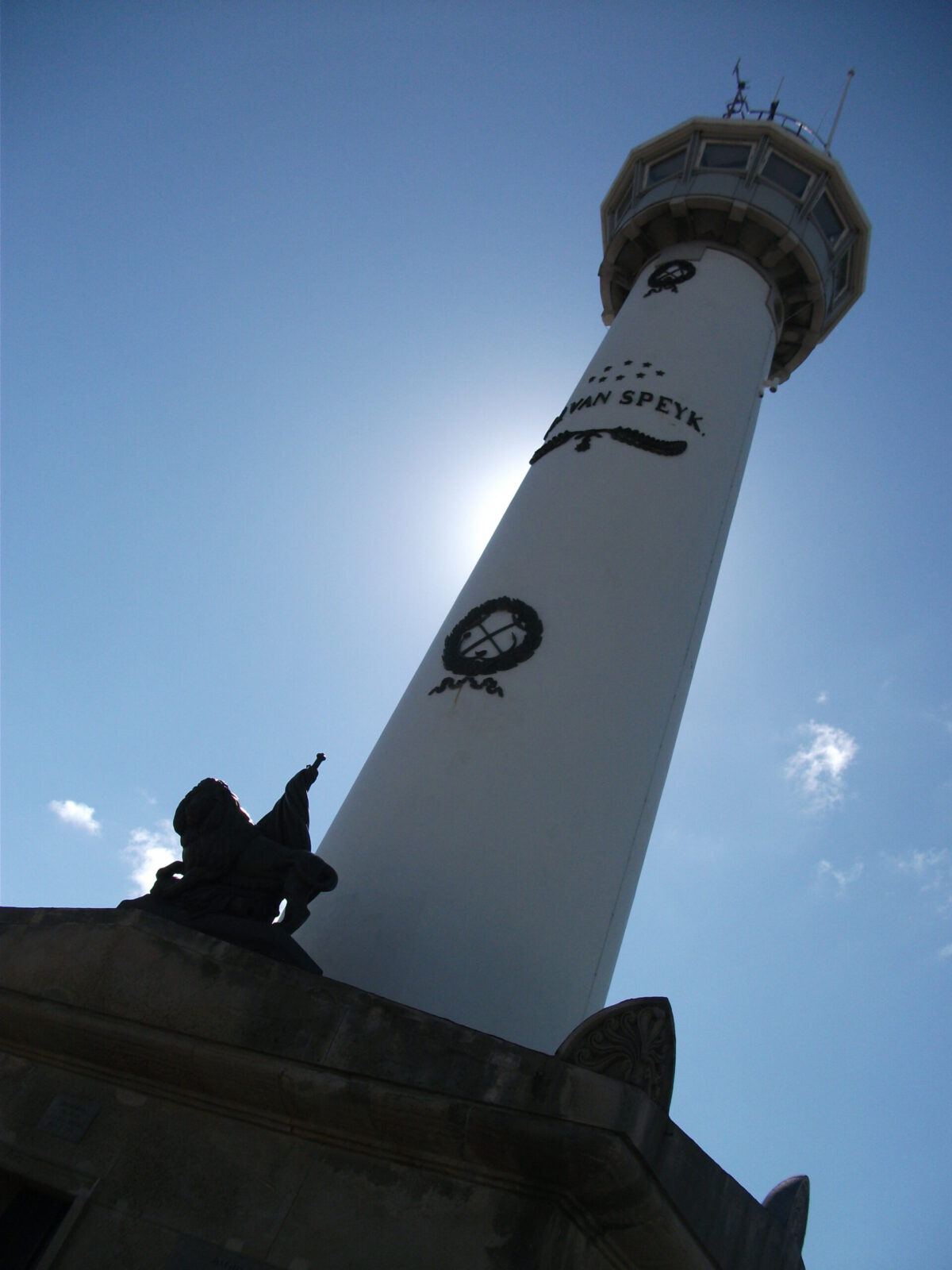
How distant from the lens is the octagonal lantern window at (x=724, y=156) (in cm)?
1853

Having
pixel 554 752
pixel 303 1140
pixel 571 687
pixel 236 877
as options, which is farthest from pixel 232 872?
pixel 571 687

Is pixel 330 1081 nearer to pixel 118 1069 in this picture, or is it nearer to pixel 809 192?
pixel 118 1069

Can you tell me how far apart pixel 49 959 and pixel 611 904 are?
199 inches

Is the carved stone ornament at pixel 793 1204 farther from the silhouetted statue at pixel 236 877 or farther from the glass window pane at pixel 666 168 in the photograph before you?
the glass window pane at pixel 666 168

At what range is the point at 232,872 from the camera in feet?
24.9

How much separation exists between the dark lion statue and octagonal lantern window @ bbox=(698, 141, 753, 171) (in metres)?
15.9

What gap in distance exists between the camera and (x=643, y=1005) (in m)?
6.41

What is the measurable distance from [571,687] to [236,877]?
4285 mm

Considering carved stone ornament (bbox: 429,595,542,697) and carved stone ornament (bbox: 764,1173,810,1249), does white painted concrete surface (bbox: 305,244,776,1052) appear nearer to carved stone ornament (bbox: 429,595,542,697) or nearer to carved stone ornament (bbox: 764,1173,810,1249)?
carved stone ornament (bbox: 429,595,542,697)

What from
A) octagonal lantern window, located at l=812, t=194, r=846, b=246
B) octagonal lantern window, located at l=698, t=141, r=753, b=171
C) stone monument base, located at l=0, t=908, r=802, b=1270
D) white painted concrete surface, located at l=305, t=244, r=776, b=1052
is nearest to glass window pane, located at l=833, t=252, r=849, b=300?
octagonal lantern window, located at l=812, t=194, r=846, b=246

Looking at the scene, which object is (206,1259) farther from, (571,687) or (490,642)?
(490,642)

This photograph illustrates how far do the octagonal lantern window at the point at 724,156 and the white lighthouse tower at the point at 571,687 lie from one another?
636 mm

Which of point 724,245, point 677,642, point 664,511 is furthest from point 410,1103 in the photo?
point 724,245

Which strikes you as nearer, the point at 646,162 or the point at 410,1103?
the point at 410,1103
